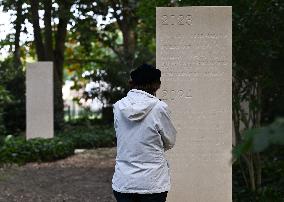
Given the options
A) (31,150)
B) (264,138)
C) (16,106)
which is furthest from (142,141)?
(16,106)

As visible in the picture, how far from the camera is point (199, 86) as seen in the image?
24.3 feet

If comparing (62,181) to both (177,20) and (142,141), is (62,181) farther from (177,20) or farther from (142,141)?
(142,141)

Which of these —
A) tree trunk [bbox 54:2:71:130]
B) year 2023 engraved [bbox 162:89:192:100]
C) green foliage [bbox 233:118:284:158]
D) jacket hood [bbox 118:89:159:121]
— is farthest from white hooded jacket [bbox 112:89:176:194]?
tree trunk [bbox 54:2:71:130]

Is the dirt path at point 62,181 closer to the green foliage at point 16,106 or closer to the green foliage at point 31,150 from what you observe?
the green foliage at point 31,150

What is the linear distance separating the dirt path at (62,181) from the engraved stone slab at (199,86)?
281 centimetres

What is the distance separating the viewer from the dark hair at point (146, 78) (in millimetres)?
4363

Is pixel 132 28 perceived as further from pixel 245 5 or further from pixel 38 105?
pixel 245 5

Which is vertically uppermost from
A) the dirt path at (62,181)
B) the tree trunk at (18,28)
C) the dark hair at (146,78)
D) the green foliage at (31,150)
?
the tree trunk at (18,28)

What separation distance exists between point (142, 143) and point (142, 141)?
1 centimetres

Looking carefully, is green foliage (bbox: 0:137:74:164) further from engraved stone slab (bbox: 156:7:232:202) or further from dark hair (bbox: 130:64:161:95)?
dark hair (bbox: 130:64:161:95)

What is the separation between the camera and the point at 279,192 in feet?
28.7

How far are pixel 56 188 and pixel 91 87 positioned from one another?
1339 centimetres

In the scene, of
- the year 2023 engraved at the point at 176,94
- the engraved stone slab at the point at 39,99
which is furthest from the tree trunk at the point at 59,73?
the year 2023 engraved at the point at 176,94

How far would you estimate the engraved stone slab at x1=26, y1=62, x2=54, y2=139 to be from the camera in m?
16.7
